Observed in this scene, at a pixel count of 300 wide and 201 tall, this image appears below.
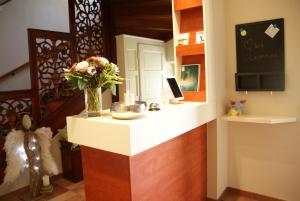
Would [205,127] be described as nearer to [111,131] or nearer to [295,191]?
[295,191]

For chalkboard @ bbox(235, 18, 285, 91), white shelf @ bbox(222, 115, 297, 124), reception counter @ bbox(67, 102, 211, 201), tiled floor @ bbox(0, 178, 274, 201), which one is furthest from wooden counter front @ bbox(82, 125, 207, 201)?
chalkboard @ bbox(235, 18, 285, 91)

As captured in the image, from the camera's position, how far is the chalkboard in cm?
223

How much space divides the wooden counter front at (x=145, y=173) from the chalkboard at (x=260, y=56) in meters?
0.78

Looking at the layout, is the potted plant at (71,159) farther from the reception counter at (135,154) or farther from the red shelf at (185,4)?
the red shelf at (185,4)

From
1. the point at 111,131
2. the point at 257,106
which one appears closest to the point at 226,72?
the point at 257,106

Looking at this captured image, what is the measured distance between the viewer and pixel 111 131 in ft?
4.57

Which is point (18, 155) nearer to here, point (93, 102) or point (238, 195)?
point (93, 102)

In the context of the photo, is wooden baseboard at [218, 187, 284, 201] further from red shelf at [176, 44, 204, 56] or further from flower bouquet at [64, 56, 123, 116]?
flower bouquet at [64, 56, 123, 116]

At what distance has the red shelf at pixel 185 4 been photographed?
2.16 meters

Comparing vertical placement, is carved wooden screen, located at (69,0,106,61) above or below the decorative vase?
above

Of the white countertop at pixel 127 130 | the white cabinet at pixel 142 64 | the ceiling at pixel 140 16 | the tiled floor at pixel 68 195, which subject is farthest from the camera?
the white cabinet at pixel 142 64

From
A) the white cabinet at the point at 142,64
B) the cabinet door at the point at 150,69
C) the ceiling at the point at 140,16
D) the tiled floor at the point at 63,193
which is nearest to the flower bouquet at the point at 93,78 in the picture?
the tiled floor at the point at 63,193

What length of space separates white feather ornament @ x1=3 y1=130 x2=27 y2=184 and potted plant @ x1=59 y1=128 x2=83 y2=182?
53 centimetres

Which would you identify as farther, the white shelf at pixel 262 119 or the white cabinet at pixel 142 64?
the white cabinet at pixel 142 64
